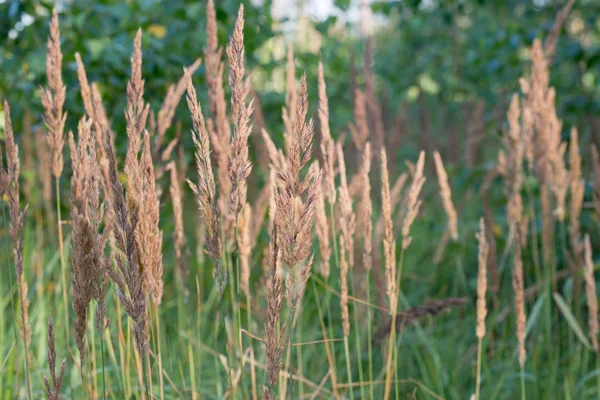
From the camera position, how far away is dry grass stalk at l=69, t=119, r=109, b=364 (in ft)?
3.69

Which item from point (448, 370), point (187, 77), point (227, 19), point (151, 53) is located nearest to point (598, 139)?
point (448, 370)

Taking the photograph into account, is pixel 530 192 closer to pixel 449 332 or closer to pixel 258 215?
pixel 449 332

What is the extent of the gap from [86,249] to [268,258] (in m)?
0.76

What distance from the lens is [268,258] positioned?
183 centimetres

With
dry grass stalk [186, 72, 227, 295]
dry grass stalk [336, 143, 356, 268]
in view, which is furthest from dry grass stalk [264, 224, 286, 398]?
dry grass stalk [336, 143, 356, 268]

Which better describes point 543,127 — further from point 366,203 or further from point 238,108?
point 238,108

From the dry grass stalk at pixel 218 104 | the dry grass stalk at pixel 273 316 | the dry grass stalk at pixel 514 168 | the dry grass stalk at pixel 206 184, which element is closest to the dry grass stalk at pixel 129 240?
the dry grass stalk at pixel 206 184

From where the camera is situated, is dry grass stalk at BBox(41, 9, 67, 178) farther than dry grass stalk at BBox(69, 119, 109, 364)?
Yes

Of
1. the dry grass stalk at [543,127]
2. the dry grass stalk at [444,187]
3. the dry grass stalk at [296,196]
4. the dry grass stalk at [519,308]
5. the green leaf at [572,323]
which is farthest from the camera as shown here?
the dry grass stalk at [543,127]

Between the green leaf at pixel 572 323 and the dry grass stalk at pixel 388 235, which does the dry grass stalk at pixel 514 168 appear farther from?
the dry grass stalk at pixel 388 235

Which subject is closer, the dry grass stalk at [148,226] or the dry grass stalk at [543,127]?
the dry grass stalk at [148,226]

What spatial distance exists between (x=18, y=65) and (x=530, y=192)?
92.0 inches

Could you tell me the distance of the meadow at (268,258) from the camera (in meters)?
1.09

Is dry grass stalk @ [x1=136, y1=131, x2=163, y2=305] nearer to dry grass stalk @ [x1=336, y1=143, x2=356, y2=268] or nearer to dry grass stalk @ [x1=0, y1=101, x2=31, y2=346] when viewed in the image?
dry grass stalk @ [x1=0, y1=101, x2=31, y2=346]
